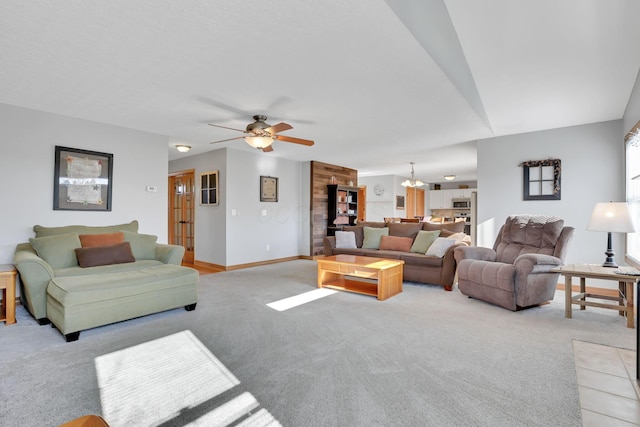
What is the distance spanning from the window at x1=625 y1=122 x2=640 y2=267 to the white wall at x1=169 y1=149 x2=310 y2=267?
213 inches

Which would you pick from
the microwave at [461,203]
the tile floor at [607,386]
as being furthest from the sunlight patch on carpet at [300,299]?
the microwave at [461,203]

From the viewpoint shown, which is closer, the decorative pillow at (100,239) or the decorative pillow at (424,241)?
the decorative pillow at (100,239)

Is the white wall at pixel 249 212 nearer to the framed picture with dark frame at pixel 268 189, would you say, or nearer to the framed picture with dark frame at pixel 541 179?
the framed picture with dark frame at pixel 268 189

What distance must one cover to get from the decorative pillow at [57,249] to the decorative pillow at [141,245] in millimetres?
575

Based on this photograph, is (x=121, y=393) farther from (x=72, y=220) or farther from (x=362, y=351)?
(x=72, y=220)

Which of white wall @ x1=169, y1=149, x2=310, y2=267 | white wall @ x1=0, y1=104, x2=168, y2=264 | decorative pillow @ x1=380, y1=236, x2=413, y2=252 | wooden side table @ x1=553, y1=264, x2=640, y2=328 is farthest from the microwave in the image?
white wall @ x1=0, y1=104, x2=168, y2=264

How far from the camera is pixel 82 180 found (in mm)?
4199

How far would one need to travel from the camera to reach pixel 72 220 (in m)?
4.13

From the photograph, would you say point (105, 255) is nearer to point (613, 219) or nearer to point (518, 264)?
point (518, 264)

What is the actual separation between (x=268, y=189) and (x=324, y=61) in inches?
174

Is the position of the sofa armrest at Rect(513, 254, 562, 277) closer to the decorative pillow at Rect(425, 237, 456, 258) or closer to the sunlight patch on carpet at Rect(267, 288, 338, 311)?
the decorative pillow at Rect(425, 237, 456, 258)

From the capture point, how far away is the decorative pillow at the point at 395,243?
532cm

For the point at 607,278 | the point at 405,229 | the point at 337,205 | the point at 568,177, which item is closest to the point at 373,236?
the point at 405,229

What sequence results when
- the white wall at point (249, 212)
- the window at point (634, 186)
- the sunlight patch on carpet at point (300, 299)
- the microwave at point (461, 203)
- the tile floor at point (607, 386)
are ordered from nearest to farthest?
the tile floor at point (607, 386) < the window at point (634, 186) < the sunlight patch on carpet at point (300, 299) < the white wall at point (249, 212) < the microwave at point (461, 203)
